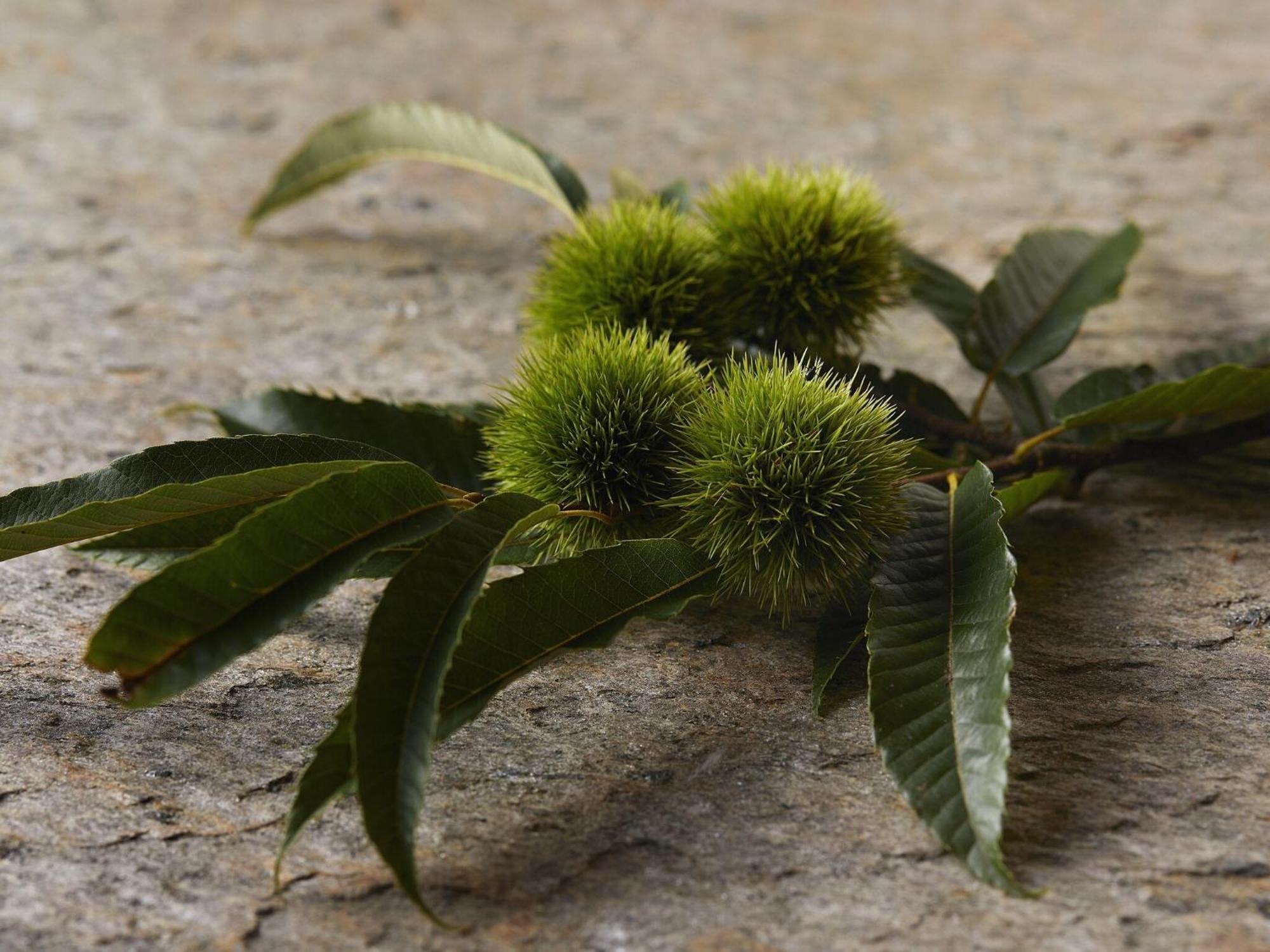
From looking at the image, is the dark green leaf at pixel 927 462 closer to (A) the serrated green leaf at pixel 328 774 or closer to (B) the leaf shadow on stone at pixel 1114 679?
(B) the leaf shadow on stone at pixel 1114 679

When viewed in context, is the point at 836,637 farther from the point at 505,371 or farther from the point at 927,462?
the point at 505,371

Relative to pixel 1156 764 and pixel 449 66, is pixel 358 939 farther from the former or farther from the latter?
pixel 449 66

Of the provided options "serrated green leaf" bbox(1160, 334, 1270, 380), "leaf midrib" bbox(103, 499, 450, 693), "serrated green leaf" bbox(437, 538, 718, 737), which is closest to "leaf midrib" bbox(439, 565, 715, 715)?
"serrated green leaf" bbox(437, 538, 718, 737)

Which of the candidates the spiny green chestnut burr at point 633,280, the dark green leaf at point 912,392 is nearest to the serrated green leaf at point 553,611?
the spiny green chestnut burr at point 633,280

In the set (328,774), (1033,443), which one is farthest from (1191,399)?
(328,774)

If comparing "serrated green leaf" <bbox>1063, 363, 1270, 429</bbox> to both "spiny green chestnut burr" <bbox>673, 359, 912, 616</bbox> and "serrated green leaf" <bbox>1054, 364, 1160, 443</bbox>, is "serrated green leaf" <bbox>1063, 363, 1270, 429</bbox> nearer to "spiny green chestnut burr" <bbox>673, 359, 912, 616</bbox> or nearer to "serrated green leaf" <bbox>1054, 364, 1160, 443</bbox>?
"serrated green leaf" <bbox>1054, 364, 1160, 443</bbox>
